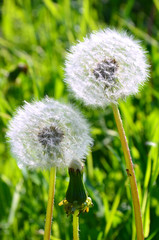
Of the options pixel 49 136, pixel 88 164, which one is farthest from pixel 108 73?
pixel 88 164

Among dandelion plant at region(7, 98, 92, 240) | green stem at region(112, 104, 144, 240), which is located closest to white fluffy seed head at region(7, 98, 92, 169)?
dandelion plant at region(7, 98, 92, 240)

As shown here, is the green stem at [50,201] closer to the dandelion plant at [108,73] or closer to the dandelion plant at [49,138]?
the dandelion plant at [49,138]

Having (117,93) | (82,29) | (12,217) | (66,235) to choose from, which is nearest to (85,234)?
(66,235)

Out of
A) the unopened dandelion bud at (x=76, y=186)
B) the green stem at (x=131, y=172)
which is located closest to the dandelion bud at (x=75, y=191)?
the unopened dandelion bud at (x=76, y=186)

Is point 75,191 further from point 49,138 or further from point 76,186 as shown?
point 49,138

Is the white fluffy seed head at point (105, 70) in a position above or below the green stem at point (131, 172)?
above

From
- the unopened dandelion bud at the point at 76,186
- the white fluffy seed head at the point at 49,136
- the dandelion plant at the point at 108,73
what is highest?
the dandelion plant at the point at 108,73

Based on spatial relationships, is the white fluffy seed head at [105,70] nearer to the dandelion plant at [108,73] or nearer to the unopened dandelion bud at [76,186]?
the dandelion plant at [108,73]

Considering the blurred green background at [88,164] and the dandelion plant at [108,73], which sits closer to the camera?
the dandelion plant at [108,73]
